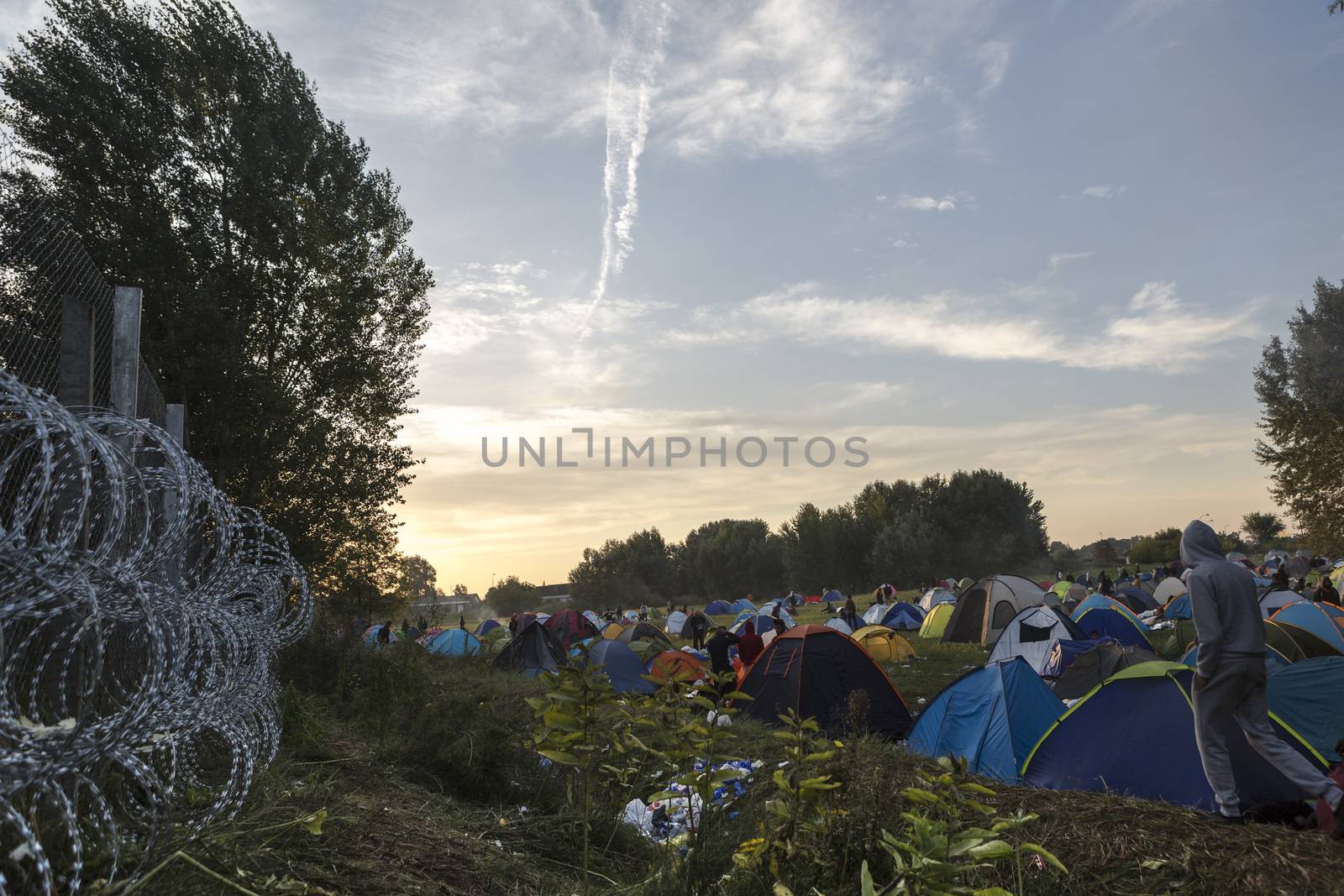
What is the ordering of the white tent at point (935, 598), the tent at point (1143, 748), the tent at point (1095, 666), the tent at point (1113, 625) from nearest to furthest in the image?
the tent at point (1143, 748)
the tent at point (1095, 666)
the tent at point (1113, 625)
the white tent at point (935, 598)

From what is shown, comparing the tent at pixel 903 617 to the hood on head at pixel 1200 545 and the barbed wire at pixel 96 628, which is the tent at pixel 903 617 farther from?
the barbed wire at pixel 96 628

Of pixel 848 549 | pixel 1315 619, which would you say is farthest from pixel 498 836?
pixel 848 549

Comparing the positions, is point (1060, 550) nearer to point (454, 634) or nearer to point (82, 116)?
point (454, 634)

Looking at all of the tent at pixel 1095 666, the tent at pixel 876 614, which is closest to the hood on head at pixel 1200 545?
the tent at pixel 1095 666

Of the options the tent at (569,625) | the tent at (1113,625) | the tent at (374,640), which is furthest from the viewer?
the tent at (569,625)

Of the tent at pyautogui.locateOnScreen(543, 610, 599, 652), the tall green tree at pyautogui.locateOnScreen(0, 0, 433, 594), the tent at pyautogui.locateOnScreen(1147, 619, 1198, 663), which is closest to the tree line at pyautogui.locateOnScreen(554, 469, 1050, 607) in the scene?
the tent at pyautogui.locateOnScreen(543, 610, 599, 652)

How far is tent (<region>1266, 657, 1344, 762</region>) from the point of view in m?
6.61

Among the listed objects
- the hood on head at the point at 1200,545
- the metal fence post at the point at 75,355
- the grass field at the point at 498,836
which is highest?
the metal fence post at the point at 75,355

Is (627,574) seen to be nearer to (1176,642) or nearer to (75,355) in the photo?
(1176,642)

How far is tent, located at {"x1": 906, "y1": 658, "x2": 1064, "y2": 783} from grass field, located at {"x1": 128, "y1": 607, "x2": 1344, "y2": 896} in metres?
1.85

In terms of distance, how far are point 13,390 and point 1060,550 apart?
3300 inches

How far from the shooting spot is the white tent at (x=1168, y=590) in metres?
24.9

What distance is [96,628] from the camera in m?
2.08

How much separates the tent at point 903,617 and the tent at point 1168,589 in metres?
7.67
